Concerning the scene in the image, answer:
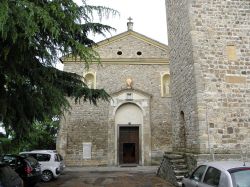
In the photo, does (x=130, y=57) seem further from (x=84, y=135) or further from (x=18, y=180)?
(x=18, y=180)

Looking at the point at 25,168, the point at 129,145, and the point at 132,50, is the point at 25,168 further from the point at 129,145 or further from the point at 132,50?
the point at 132,50

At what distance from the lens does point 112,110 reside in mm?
21641

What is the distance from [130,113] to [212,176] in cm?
1666

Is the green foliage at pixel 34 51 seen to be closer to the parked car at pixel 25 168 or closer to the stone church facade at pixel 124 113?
the parked car at pixel 25 168

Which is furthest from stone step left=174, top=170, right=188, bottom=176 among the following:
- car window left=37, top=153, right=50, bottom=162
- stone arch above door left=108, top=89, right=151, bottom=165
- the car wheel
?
stone arch above door left=108, top=89, right=151, bottom=165

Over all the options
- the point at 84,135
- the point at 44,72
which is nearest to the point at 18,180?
the point at 44,72

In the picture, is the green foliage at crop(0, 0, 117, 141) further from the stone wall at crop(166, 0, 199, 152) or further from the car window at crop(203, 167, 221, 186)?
the stone wall at crop(166, 0, 199, 152)

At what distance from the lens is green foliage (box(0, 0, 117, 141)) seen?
3.94m

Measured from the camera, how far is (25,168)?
9742 mm

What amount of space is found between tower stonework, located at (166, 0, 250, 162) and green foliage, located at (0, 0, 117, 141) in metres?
5.61

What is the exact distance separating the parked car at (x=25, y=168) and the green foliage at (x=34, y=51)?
11.8ft

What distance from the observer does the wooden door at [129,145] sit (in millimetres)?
21203

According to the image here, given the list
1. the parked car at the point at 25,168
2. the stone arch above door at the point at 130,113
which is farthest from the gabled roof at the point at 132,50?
the parked car at the point at 25,168

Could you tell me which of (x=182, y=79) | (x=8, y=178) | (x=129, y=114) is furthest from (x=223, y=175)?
(x=129, y=114)
